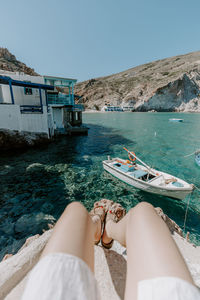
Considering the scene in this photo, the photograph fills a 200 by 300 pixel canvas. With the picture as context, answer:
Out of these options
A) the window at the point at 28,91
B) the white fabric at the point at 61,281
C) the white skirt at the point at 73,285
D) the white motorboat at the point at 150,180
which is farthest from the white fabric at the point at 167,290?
the window at the point at 28,91

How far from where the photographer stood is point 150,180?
927cm

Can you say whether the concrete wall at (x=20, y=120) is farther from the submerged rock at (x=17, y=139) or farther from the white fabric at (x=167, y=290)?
the white fabric at (x=167, y=290)

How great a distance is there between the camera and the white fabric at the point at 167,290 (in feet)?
2.52

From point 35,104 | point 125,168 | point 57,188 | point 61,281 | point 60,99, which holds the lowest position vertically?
point 57,188

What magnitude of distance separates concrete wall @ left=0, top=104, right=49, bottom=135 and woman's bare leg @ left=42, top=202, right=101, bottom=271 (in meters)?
19.0

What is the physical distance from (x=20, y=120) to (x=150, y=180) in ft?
55.8

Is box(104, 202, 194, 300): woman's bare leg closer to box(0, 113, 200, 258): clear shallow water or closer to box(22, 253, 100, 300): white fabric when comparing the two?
box(22, 253, 100, 300): white fabric

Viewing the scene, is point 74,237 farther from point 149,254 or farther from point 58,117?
point 58,117

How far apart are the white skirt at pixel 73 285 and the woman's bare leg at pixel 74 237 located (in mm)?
73

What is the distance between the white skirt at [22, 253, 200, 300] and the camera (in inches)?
31.0

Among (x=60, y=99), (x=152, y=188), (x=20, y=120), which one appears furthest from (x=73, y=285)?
(x=60, y=99)

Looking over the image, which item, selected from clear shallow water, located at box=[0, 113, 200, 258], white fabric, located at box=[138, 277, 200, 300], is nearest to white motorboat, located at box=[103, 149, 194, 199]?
clear shallow water, located at box=[0, 113, 200, 258]

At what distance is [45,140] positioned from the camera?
20031mm

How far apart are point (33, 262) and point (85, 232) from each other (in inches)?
70.3
